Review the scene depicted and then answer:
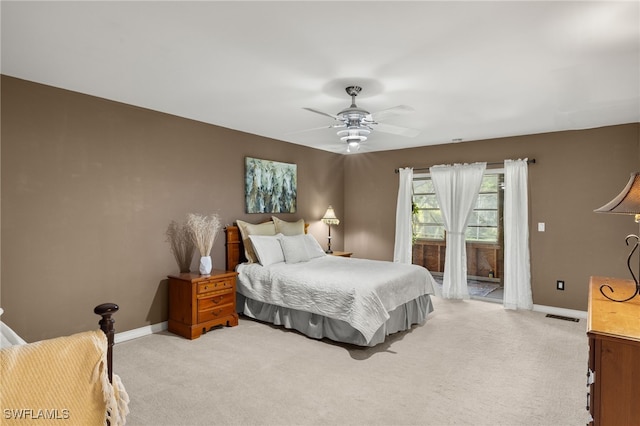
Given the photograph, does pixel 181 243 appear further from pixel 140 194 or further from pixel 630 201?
pixel 630 201

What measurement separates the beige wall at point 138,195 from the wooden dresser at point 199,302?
0.23 meters

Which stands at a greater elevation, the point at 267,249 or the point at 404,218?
the point at 404,218

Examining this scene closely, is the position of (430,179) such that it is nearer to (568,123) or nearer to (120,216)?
(568,123)

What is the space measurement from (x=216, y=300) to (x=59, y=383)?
2.93m

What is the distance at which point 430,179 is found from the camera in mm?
6031

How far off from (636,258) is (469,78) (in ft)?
10.9

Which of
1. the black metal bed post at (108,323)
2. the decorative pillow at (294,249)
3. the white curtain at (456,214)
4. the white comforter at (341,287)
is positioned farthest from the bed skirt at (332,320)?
the black metal bed post at (108,323)

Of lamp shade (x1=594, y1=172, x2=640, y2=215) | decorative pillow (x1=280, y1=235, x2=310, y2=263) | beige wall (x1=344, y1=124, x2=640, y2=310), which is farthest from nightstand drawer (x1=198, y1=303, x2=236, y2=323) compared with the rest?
beige wall (x1=344, y1=124, x2=640, y2=310)

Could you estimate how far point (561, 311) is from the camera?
482 centimetres

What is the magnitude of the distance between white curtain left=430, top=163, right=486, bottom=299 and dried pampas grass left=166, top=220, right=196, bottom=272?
3.79m

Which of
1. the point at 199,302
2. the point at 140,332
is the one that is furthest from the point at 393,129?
the point at 140,332

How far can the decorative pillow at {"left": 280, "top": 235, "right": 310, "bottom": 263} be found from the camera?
470 cm

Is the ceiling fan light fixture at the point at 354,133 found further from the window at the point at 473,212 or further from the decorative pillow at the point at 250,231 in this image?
the window at the point at 473,212

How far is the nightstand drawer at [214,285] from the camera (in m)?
3.90
